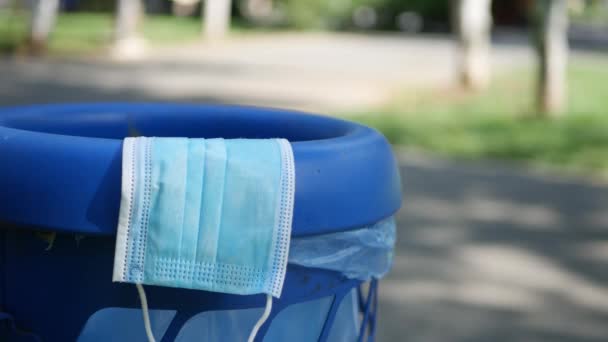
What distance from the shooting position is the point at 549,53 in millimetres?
7652

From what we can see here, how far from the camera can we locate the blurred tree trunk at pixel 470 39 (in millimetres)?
9359

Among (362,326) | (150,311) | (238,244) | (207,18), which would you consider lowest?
(207,18)

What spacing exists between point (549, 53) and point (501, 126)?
31.1 inches

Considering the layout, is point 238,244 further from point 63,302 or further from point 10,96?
point 10,96

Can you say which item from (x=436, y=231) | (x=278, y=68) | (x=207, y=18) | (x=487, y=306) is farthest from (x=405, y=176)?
(x=207, y=18)

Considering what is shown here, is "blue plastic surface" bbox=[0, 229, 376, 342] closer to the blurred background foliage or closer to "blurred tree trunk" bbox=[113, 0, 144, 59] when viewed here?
the blurred background foliage

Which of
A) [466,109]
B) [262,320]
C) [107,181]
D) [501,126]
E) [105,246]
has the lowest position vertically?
[466,109]

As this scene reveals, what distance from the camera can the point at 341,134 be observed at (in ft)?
5.99

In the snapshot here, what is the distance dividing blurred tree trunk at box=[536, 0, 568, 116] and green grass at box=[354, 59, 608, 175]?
14 centimetres

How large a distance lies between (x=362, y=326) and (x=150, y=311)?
47 centimetres

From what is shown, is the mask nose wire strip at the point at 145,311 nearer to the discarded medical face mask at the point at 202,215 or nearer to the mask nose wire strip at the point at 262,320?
the discarded medical face mask at the point at 202,215

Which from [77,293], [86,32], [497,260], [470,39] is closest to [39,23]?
[86,32]

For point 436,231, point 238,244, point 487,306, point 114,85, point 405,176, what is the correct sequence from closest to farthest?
point 238,244 < point 487,306 < point 436,231 < point 405,176 < point 114,85

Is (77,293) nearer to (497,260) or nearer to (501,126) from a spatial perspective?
(497,260)
